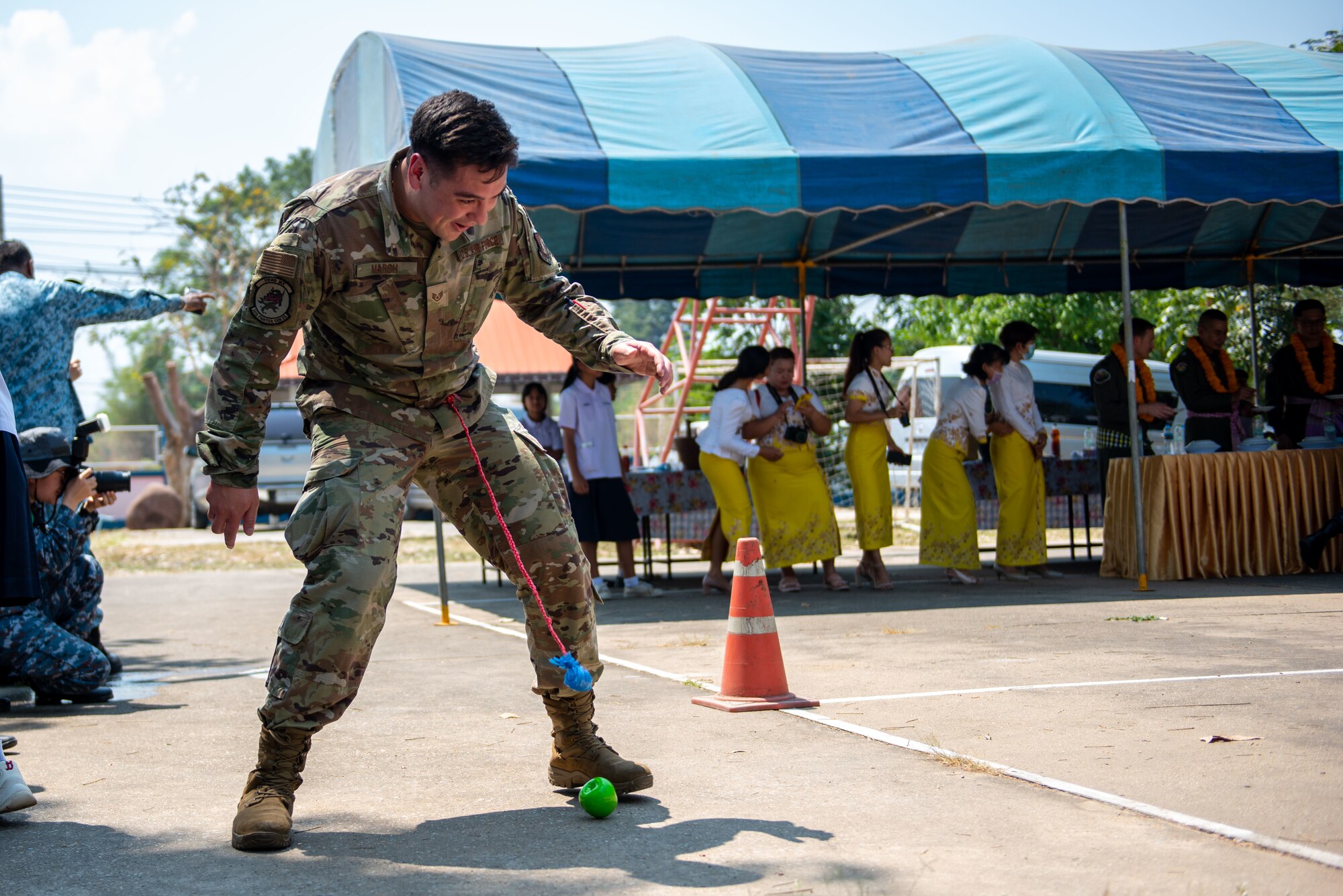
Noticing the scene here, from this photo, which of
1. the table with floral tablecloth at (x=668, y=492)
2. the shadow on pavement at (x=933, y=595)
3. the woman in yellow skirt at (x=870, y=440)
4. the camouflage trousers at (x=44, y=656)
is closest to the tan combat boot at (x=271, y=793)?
the camouflage trousers at (x=44, y=656)

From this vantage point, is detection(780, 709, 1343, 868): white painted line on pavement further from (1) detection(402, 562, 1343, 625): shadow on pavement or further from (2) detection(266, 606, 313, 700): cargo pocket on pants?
(1) detection(402, 562, 1343, 625): shadow on pavement

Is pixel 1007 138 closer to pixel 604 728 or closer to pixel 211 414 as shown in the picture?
pixel 604 728

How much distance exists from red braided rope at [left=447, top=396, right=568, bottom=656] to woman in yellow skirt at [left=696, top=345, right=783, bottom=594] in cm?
626

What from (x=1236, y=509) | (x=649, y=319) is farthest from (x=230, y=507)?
(x=649, y=319)

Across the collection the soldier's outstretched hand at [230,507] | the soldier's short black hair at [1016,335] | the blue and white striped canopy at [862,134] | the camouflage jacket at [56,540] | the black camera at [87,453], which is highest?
the blue and white striped canopy at [862,134]

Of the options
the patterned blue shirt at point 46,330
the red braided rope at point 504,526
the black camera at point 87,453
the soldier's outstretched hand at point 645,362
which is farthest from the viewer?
the patterned blue shirt at point 46,330

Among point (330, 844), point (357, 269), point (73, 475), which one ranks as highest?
point (357, 269)

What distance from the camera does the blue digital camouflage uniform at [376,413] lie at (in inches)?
135

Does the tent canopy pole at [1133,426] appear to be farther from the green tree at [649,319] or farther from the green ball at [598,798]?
the green tree at [649,319]

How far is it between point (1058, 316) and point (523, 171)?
18689 millimetres

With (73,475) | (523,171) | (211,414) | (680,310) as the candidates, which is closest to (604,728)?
(211,414)

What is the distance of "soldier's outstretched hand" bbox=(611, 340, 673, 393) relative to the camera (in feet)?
11.8

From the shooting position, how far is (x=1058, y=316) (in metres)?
25.4

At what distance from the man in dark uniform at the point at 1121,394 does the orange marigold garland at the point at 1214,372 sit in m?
0.33
